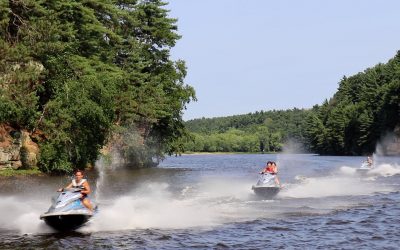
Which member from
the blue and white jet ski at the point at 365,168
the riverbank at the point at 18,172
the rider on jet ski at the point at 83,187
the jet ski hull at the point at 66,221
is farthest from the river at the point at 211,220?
the blue and white jet ski at the point at 365,168

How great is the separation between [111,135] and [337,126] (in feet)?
364

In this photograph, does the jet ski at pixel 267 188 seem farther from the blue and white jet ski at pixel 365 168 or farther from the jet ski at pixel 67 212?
the blue and white jet ski at pixel 365 168

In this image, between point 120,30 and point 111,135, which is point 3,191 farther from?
point 120,30

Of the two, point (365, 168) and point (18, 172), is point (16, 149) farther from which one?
point (365, 168)

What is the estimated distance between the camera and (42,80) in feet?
151

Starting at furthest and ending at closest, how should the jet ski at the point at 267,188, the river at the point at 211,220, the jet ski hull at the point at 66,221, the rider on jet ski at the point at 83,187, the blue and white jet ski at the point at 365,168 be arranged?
the blue and white jet ski at the point at 365,168
the jet ski at the point at 267,188
the rider on jet ski at the point at 83,187
the jet ski hull at the point at 66,221
the river at the point at 211,220

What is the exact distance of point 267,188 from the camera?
3077 cm

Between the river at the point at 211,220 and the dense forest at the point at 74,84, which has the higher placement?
the dense forest at the point at 74,84

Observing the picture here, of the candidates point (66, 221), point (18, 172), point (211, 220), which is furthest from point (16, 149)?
point (66, 221)

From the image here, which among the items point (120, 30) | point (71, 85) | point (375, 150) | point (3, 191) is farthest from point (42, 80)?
point (375, 150)

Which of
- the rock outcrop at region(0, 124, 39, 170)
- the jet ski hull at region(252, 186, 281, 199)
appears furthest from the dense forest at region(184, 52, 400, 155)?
the jet ski hull at region(252, 186, 281, 199)

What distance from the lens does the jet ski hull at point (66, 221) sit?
18.8 meters

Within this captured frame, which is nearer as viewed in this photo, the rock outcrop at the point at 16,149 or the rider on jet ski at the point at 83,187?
the rider on jet ski at the point at 83,187

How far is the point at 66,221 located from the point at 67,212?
0.34 meters
